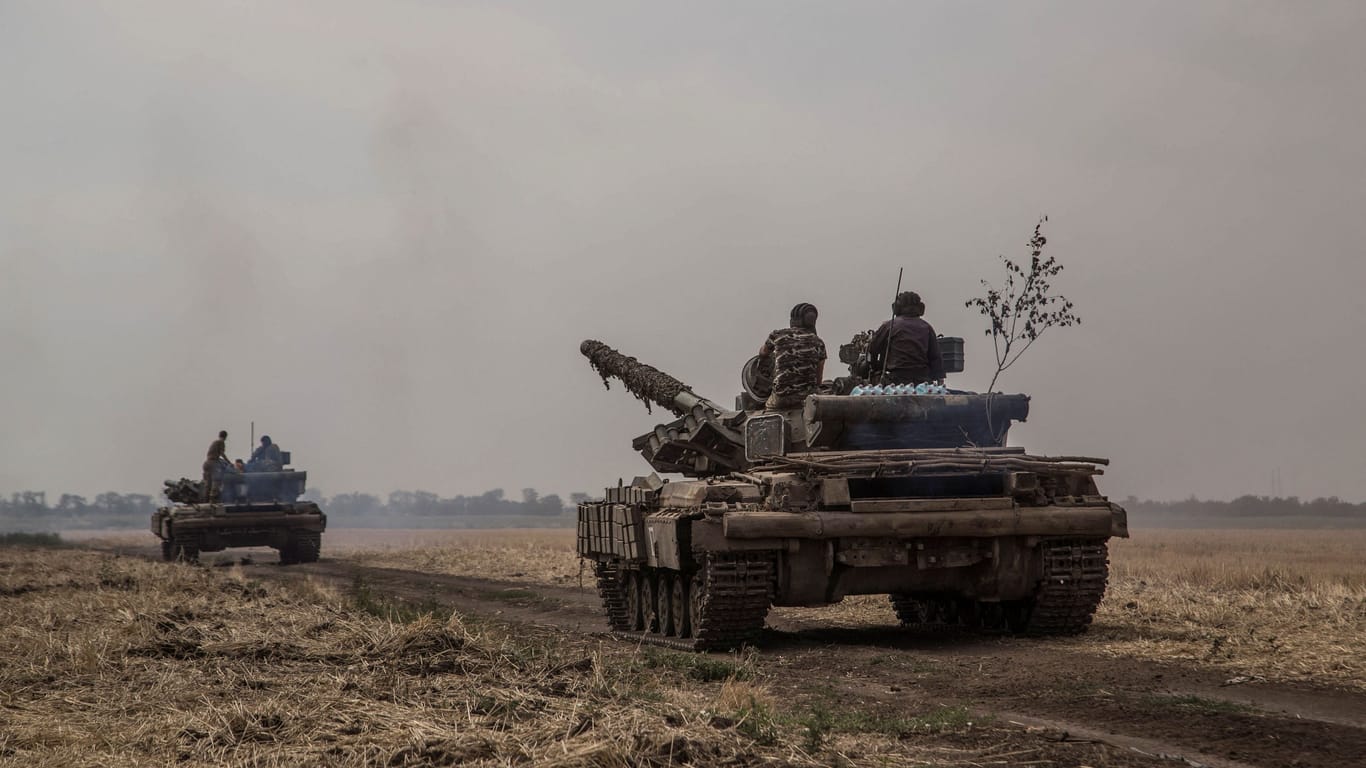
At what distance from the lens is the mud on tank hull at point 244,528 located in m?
32.9

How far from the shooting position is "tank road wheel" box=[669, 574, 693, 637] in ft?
46.3

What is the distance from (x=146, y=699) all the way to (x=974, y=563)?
6.87 metres

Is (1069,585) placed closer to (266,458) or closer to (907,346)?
(907,346)

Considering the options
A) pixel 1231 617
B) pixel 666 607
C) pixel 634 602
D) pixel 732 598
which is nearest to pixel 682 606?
pixel 666 607

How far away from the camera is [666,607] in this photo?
49.1 feet

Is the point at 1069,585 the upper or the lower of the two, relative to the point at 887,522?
lower

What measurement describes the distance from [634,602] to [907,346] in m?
4.19

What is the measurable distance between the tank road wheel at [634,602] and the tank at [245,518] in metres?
18.0

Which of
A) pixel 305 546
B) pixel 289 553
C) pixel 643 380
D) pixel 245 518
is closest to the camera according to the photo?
pixel 643 380

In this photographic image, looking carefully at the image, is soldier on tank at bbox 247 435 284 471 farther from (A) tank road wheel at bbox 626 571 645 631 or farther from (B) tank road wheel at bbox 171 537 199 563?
(A) tank road wheel at bbox 626 571 645 631

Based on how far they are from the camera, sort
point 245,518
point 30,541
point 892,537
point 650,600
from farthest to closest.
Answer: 1. point 30,541
2. point 245,518
3. point 650,600
4. point 892,537

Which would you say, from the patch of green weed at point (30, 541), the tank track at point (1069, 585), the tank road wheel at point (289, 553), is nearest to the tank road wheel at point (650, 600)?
the tank track at point (1069, 585)

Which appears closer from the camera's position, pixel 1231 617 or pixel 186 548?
pixel 1231 617

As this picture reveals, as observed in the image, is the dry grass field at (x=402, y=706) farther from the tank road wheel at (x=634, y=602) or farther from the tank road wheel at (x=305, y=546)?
the tank road wheel at (x=305, y=546)
